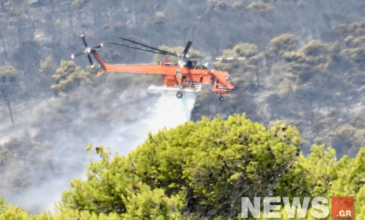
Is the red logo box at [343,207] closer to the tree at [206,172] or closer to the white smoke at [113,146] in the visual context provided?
the tree at [206,172]

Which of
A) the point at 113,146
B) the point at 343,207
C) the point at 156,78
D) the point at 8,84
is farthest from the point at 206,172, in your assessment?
the point at 8,84

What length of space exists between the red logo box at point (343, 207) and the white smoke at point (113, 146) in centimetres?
4664

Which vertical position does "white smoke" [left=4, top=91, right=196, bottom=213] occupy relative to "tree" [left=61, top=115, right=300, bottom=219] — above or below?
above

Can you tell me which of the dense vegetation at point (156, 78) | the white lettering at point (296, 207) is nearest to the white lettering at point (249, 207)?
the white lettering at point (296, 207)

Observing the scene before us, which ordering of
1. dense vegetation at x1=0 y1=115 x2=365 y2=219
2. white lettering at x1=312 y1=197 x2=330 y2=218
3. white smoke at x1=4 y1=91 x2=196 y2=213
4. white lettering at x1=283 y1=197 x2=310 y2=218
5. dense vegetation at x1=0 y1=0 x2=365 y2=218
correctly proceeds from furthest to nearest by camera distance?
dense vegetation at x1=0 y1=0 x2=365 y2=218, white smoke at x1=4 y1=91 x2=196 y2=213, dense vegetation at x1=0 y1=115 x2=365 y2=219, white lettering at x1=283 y1=197 x2=310 y2=218, white lettering at x1=312 y1=197 x2=330 y2=218

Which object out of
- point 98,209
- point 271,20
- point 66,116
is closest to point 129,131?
point 66,116

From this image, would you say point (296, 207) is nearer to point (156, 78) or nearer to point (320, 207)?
point (320, 207)

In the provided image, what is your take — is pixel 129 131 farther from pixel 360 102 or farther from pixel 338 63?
pixel 338 63

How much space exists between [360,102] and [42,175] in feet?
219

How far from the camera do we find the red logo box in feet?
69.0

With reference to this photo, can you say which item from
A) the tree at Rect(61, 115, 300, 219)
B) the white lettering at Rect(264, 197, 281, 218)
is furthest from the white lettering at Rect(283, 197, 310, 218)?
the tree at Rect(61, 115, 300, 219)

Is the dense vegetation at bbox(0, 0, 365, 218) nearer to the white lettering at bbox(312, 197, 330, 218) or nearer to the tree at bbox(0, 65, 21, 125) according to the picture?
the tree at bbox(0, 65, 21, 125)

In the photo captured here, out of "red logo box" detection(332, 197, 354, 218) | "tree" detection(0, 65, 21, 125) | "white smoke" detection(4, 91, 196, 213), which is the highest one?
"tree" detection(0, 65, 21, 125)

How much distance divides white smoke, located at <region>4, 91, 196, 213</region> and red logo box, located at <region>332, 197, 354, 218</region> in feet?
153
